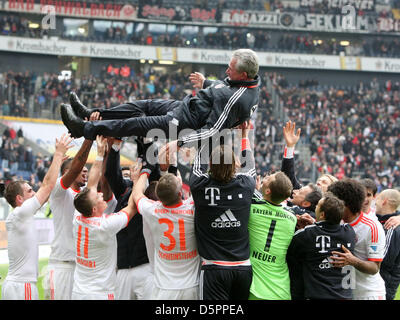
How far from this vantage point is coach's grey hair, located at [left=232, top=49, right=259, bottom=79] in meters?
5.45

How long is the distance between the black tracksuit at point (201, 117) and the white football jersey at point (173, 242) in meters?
0.78

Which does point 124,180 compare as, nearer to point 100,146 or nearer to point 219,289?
point 100,146

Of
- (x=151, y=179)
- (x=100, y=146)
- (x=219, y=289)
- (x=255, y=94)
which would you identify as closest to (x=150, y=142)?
(x=151, y=179)

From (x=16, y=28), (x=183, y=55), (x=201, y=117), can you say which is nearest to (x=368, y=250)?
(x=201, y=117)

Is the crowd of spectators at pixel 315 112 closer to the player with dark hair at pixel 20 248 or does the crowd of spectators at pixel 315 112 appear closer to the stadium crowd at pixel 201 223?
the stadium crowd at pixel 201 223

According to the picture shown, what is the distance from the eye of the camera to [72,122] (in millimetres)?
5676

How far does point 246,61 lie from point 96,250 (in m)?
2.33

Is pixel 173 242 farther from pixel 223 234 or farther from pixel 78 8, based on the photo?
pixel 78 8

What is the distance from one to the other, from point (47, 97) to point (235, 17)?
15664mm

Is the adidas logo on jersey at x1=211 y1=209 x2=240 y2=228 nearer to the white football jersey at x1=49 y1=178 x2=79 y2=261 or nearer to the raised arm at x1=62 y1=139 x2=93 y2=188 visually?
the raised arm at x1=62 y1=139 x2=93 y2=188

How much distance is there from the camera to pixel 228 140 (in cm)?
613

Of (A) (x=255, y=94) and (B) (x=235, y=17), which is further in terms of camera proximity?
(B) (x=235, y=17)

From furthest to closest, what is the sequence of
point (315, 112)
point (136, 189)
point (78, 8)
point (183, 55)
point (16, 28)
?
1. point (78, 8)
2. point (183, 55)
3. point (16, 28)
4. point (315, 112)
5. point (136, 189)

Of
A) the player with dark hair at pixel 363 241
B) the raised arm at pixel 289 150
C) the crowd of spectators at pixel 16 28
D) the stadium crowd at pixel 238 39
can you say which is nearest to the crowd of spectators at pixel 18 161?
the crowd of spectators at pixel 16 28
